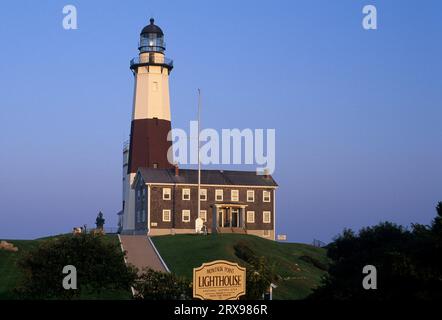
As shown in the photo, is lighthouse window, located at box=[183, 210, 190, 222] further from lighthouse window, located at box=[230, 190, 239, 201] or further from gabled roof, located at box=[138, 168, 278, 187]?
lighthouse window, located at box=[230, 190, 239, 201]

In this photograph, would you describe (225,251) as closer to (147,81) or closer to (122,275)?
(122,275)

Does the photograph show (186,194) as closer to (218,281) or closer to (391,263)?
(391,263)

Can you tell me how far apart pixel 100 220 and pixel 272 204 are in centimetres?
1921

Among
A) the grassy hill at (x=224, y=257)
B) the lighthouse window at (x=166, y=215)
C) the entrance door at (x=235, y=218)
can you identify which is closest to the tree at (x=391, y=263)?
the grassy hill at (x=224, y=257)

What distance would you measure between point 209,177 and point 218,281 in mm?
49844

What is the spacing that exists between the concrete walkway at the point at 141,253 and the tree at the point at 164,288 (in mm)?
12016

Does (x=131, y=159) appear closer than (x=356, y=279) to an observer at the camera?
No

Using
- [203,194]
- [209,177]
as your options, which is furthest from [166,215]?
[209,177]

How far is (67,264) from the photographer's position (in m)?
40.4

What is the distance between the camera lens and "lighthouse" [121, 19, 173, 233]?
81312 mm

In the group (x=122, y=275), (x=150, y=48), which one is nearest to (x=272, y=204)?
(x=150, y=48)

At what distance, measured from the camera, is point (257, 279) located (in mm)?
38281
